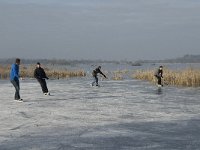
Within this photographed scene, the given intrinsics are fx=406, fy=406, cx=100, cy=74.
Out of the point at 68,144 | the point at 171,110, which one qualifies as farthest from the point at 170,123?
the point at 68,144

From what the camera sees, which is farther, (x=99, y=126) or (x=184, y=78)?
(x=184, y=78)

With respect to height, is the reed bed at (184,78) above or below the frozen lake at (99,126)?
above

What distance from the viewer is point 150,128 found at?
28.7 ft

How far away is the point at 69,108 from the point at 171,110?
3059 millimetres

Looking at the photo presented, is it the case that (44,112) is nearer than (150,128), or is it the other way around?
(150,128)

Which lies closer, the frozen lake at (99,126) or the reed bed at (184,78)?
the frozen lake at (99,126)

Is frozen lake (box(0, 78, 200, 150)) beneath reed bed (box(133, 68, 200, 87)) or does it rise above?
beneath

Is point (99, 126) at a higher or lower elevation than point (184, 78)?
lower

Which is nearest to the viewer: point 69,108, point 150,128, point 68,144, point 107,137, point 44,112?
point 68,144

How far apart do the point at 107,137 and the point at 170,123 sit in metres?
2.36

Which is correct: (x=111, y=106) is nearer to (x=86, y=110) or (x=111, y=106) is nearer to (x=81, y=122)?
(x=86, y=110)

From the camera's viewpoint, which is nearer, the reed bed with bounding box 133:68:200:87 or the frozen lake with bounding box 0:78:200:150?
the frozen lake with bounding box 0:78:200:150

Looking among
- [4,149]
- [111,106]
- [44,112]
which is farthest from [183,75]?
[4,149]

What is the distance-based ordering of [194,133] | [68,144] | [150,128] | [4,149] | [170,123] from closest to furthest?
[4,149]
[68,144]
[194,133]
[150,128]
[170,123]
